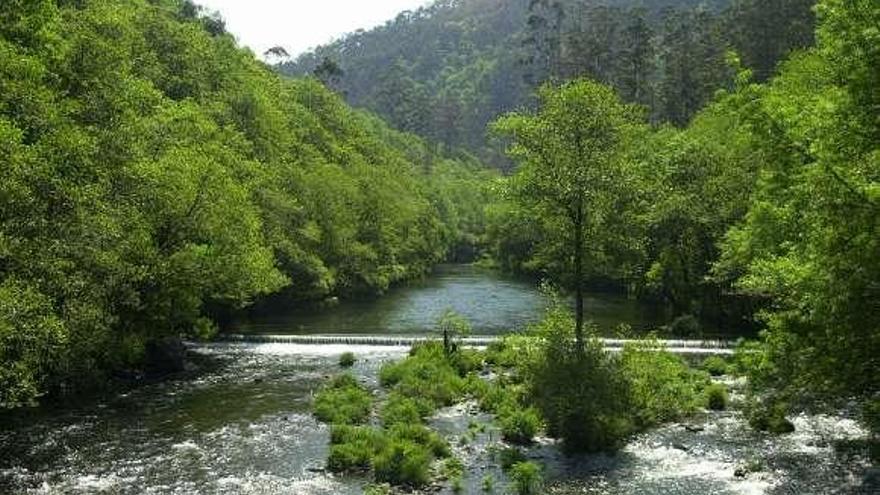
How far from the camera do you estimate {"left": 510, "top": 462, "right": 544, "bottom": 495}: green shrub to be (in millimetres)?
27344

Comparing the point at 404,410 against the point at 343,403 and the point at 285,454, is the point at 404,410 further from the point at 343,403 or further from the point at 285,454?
the point at 285,454

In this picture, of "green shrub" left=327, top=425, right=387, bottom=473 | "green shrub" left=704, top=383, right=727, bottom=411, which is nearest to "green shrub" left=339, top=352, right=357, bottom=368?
"green shrub" left=327, top=425, right=387, bottom=473

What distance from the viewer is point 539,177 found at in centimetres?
3638

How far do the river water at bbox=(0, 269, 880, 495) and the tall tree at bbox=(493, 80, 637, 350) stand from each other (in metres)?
7.41

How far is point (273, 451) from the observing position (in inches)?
1271

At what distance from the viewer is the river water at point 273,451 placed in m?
28.0

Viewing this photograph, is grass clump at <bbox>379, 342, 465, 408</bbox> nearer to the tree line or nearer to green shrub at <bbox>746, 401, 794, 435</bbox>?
the tree line

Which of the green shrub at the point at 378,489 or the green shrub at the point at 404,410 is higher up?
the green shrub at the point at 404,410

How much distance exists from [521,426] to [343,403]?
359 inches

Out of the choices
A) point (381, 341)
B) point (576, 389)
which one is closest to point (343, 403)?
point (576, 389)

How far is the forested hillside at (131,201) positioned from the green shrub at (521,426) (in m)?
13.9

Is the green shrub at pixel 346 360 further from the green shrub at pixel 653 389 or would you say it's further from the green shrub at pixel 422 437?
the green shrub at pixel 653 389

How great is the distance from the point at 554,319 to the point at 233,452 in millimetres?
14265

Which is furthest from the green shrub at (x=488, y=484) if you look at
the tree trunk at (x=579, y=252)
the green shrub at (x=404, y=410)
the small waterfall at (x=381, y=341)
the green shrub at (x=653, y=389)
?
the small waterfall at (x=381, y=341)
